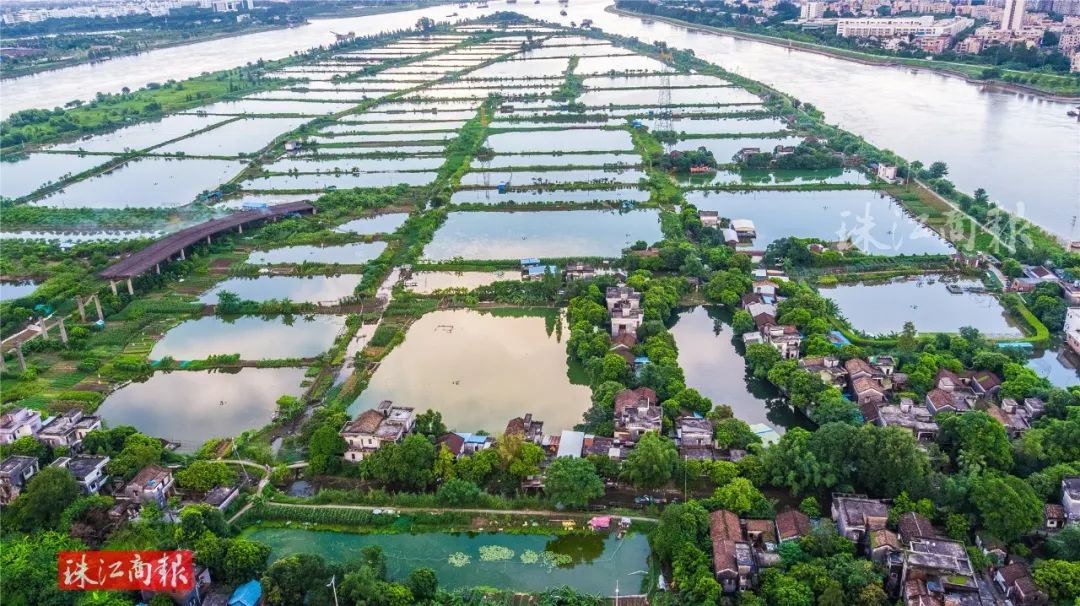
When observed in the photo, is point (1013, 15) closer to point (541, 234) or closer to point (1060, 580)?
point (541, 234)

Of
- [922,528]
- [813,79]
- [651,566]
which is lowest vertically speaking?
[651,566]

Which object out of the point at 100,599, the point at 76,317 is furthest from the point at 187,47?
the point at 100,599

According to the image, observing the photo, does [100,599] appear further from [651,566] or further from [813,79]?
[813,79]

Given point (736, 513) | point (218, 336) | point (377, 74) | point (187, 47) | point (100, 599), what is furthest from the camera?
point (187, 47)

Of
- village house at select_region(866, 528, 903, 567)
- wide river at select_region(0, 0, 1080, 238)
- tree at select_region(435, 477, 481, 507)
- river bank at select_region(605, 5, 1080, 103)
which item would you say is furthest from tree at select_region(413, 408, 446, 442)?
river bank at select_region(605, 5, 1080, 103)

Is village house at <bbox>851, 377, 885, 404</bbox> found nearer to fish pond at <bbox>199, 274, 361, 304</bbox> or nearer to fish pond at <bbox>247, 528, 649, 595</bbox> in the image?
fish pond at <bbox>247, 528, 649, 595</bbox>

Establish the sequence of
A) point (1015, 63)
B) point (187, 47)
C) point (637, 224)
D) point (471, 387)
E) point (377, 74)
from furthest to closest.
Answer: point (187, 47) → point (377, 74) → point (1015, 63) → point (637, 224) → point (471, 387)
